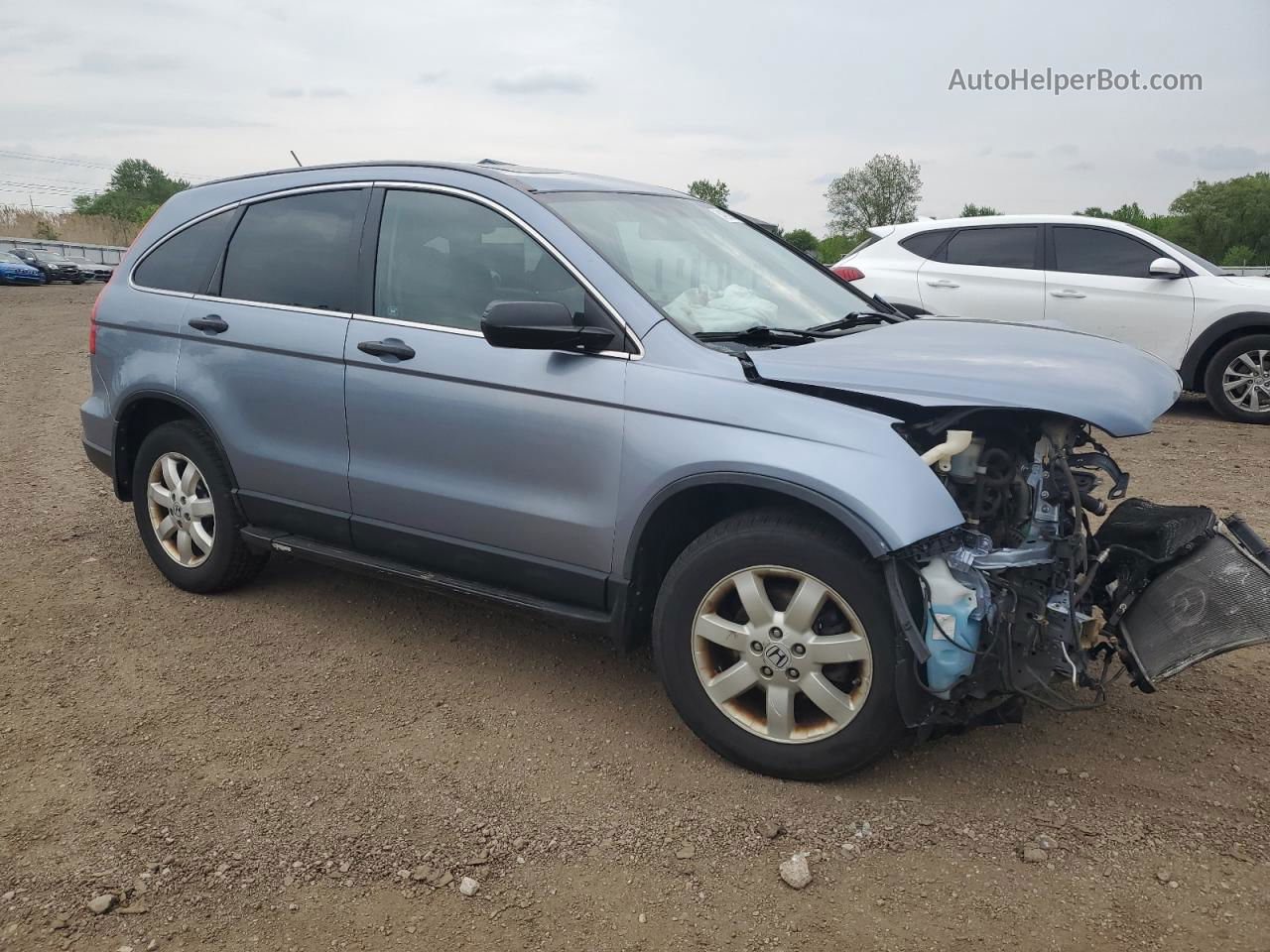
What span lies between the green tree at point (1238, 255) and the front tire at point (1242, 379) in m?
34.8

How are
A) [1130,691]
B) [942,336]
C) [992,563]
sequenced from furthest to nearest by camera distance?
[1130,691], [942,336], [992,563]

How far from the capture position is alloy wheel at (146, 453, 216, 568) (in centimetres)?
475

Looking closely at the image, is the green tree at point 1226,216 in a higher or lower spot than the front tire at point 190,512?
higher

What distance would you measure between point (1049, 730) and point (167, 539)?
3.90 metres

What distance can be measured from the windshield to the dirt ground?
146 cm

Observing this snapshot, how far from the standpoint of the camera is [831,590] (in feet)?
10.0

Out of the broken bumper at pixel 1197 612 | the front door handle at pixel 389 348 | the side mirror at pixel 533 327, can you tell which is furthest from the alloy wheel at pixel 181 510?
the broken bumper at pixel 1197 612

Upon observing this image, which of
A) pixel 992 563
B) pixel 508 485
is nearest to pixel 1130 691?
pixel 992 563

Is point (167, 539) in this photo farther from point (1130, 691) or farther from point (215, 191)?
point (1130, 691)

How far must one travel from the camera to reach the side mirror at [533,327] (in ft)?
10.9

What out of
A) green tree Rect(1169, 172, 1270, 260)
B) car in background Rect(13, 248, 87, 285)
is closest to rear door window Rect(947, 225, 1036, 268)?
car in background Rect(13, 248, 87, 285)

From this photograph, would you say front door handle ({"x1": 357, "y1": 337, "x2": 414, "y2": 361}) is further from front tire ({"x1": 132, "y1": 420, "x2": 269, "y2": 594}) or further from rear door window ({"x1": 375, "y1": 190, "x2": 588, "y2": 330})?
front tire ({"x1": 132, "y1": 420, "x2": 269, "y2": 594})

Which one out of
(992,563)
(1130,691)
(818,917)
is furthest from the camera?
(1130,691)

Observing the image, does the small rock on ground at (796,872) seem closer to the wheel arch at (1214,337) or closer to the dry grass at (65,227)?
the wheel arch at (1214,337)
